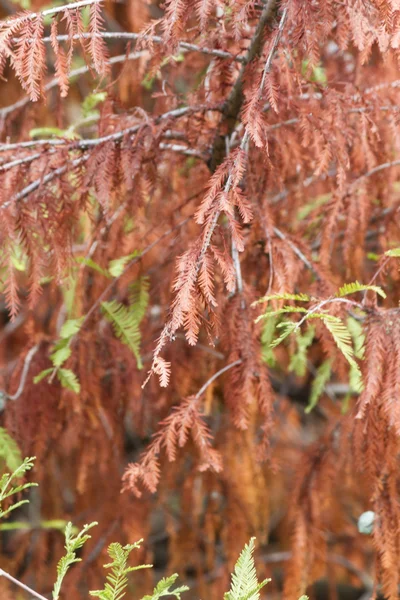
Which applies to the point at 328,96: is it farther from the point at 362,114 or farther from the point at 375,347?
the point at 375,347

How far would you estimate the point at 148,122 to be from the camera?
5.49 ft

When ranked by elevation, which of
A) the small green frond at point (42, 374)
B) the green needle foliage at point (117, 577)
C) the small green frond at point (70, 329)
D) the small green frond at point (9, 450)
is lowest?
the green needle foliage at point (117, 577)

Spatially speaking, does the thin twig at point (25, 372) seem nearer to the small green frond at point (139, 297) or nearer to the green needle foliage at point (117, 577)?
the small green frond at point (139, 297)

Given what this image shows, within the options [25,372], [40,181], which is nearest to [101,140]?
[40,181]

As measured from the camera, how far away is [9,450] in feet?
5.97

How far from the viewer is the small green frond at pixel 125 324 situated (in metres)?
1.86

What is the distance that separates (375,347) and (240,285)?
387mm

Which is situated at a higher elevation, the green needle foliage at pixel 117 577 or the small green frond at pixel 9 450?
the small green frond at pixel 9 450

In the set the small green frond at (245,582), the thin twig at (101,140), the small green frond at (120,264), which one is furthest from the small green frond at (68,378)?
the small green frond at (245,582)

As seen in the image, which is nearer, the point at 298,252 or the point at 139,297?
the point at 298,252

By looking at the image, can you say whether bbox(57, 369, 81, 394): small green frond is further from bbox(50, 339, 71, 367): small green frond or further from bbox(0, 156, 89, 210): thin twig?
bbox(0, 156, 89, 210): thin twig

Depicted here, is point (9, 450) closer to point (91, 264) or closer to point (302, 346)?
point (91, 264)

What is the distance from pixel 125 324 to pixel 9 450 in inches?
18.3

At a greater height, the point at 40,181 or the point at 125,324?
the point at 40,181
